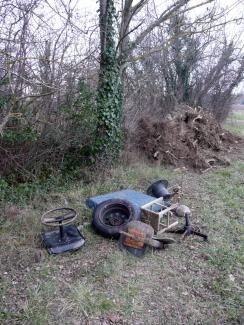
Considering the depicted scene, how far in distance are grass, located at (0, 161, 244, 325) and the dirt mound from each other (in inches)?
115

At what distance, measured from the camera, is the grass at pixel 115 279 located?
8.68ft

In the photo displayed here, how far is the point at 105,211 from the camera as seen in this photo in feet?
13.8

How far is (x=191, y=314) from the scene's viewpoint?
270cm

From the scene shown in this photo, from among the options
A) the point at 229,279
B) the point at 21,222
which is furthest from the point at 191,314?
the point at 21,222

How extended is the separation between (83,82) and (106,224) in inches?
119

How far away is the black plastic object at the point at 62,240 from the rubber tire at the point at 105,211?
1.00ft

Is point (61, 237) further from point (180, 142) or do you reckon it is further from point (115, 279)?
point (180, 142)

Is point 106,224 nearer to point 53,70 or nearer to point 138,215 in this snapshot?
point 138,215

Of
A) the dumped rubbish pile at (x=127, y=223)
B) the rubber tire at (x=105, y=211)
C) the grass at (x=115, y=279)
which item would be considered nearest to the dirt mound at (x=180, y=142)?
the dumped rubbish pile at (x=127, y=223)

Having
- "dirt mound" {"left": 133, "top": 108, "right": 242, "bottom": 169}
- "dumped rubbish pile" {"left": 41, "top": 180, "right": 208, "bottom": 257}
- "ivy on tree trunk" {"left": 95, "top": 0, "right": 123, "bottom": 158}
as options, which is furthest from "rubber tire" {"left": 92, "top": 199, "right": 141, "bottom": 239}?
"dirt mound" {"left": 133, "top": 108, "right": 242, "bottom": 169}

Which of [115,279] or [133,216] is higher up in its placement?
[133,216]

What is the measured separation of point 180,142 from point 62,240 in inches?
203

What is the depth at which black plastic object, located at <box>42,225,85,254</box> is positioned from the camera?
3.49 metres

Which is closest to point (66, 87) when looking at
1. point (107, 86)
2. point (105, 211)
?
point (107, 86)
